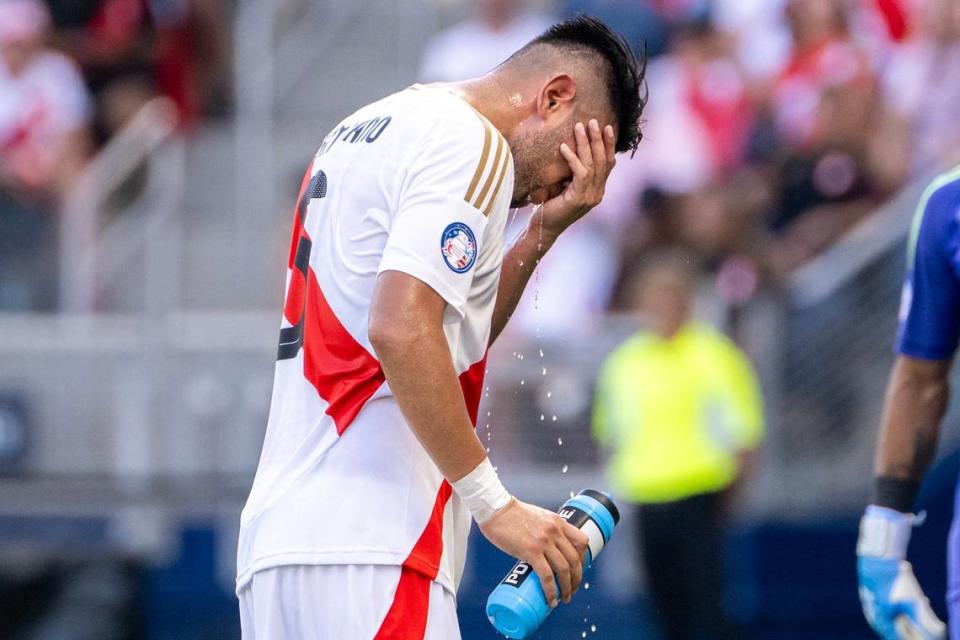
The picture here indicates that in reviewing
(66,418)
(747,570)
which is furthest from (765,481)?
(66,418)

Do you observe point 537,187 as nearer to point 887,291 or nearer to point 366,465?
point 366,465

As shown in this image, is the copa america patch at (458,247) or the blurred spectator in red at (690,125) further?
the blurred spectator in red at (690,125)

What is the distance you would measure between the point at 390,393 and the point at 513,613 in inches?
23.8

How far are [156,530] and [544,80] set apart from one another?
6392 millimetres

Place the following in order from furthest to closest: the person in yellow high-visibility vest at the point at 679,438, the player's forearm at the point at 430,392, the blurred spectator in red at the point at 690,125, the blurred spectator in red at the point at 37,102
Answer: the blurred spectator in red at the point at 37,102 < the blurred spectator in red at the point at 690,125 < the person in yellow high-visibility vest at the point at 679,438 < the player's forearm at the point at 430,392

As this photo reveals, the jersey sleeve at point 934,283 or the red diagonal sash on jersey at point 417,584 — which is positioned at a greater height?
the jersey sleeve at point 934,283

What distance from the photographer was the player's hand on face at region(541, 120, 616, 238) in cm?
399

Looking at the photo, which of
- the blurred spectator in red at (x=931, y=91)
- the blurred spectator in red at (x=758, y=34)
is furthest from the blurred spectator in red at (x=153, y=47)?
the blurred spectator in red at (x=931, y=91)

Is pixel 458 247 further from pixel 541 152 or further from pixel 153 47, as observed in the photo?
pixel 153 47

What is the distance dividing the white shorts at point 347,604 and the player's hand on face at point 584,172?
3.69 ft

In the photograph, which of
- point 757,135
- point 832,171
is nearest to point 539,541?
point 832,171

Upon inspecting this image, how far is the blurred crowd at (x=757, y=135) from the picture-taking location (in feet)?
31.3

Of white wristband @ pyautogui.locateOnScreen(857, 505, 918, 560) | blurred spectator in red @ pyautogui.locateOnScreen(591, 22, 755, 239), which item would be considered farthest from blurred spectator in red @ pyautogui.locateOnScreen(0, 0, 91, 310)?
white wristband @ pyautogui.locateOnScreen(857, 505, 918, 560)

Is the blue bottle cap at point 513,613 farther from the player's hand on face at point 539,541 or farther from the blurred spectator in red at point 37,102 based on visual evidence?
the blurred spectator in red at point 37,102
